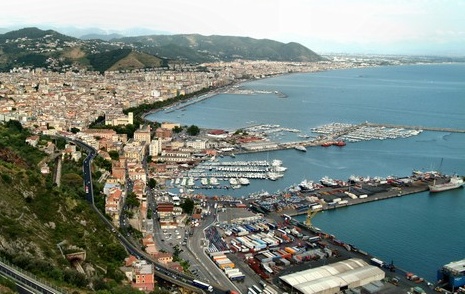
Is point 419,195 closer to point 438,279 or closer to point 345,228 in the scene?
point 345,228

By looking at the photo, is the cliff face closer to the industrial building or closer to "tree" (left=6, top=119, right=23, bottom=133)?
"tree" (left=6, top=119, right=23, bottom=133)

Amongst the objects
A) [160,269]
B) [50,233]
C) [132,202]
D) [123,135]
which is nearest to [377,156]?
[123,135]

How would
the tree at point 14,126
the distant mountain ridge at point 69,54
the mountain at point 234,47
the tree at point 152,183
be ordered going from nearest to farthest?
the tree at point 152,183 → the tree at point 14,126 → the distant mountain ridge at point 69,54 → the mountain at point 234,47

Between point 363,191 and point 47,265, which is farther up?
point 47,265

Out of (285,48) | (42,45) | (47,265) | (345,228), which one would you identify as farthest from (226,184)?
(285,48)

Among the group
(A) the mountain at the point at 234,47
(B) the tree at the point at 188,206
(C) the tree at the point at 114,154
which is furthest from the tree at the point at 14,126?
(A) the mountain at the point at 234,47

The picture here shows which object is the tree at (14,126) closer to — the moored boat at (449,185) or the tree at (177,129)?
the tree at (177,129)
